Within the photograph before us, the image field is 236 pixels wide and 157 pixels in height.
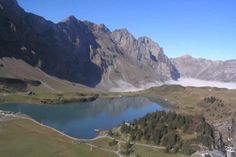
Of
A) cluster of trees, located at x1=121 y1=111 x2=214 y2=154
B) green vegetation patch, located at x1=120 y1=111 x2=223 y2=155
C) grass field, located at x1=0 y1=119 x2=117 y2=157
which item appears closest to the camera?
grass field, located at x1=0 y1=119 x2=117 y2=157

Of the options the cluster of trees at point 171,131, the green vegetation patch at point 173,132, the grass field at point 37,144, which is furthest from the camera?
the cluster of trees at point 171,131

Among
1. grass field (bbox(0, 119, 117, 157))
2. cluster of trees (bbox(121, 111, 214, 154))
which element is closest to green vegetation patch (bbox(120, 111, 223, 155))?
cluster of trees (bbox(121, 111, 214, 154))

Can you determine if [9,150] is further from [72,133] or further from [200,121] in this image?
[200,121]

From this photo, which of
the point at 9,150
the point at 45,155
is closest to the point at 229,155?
the point at 45,155

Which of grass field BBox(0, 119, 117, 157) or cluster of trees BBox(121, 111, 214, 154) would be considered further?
cluster of trees BBox(121, 111, 214, 154)

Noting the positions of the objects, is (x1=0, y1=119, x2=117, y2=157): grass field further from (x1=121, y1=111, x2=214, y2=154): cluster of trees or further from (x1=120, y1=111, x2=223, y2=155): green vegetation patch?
(x1=121, y1=111, x2=214, y2=154): cluster of trees

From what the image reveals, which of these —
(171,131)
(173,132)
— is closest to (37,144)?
(173,132)

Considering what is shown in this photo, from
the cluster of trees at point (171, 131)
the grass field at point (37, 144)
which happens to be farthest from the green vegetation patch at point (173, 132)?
the grass field at point (37, 144)

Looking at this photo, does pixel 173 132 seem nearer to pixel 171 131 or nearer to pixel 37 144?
pixel 171 131

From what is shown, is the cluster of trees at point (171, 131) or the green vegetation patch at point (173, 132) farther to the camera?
the cluster of trees at point (171, 131)

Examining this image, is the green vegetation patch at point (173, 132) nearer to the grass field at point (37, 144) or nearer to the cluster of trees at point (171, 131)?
the cluster of trees at point (171, 131)
